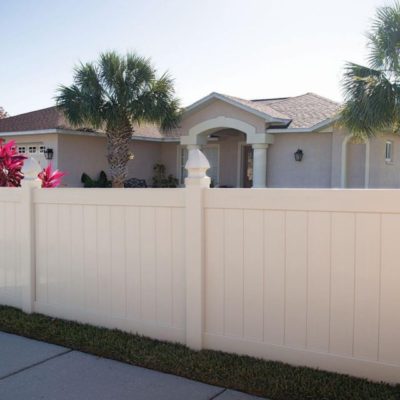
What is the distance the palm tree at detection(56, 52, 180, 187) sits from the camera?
1875cm

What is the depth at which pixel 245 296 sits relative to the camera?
4551mm

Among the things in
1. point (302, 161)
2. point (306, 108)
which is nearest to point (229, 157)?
point (306, 108)

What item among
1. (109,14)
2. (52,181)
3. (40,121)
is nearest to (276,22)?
(109,14)

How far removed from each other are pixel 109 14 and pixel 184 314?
30.8 feet

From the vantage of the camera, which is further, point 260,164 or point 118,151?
point 118,151

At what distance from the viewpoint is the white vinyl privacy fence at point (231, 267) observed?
3965mm

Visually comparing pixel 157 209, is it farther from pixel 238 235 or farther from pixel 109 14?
pixel 109 14

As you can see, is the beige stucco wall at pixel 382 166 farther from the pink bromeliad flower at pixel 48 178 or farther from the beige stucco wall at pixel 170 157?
the pink bromeliad flower at pixel 48 178

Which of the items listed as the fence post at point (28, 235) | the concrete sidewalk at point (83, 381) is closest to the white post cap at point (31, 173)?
the fence post at point (28, 235)

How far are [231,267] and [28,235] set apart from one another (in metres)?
2.82

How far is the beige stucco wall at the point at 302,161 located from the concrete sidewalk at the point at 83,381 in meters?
15.7

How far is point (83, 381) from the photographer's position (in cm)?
427

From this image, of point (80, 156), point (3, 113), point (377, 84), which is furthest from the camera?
point (3, 113)

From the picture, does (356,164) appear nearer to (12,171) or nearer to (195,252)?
(12,171)
